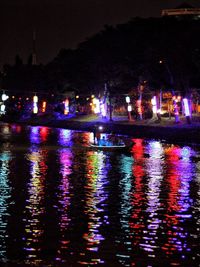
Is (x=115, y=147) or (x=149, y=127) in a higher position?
(x=149, y=127)

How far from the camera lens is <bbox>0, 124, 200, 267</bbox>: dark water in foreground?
14.4 meters

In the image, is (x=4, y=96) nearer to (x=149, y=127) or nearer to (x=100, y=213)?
(x=149, y=127)

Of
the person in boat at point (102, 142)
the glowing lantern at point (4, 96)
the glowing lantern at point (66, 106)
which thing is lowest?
the person in boat at point (102, 142)

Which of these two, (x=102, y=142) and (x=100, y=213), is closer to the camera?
(x=100, y=213)

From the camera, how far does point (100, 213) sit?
19.6 meters

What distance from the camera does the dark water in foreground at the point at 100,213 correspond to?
14.4 m

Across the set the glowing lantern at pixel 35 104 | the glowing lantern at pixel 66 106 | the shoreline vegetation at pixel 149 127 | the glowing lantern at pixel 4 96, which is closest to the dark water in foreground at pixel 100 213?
the shoreline vegetation at pixel 149 127

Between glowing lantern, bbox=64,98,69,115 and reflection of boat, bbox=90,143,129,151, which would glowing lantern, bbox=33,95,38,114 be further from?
reflection of boat, bbox=90,143,129,151

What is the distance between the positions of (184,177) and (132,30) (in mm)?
50178

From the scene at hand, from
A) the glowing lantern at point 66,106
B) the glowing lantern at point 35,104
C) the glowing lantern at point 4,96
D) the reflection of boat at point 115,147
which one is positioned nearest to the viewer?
the reflection of boat at point 115,147

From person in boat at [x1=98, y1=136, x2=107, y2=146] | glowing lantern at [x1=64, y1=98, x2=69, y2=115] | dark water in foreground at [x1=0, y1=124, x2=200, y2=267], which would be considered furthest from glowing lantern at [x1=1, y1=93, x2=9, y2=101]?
dark water in foreground at [x1=0, y1=124, x2=200, y2=267]

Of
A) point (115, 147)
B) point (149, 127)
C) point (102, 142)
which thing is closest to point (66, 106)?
point (149, 127)

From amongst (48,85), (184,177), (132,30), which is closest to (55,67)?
(48,85)

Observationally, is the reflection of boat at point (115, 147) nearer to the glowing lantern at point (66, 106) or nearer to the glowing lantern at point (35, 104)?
the glowing lantern at point (66, 106)
